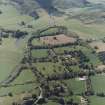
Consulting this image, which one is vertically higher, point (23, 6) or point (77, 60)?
point (23, 6)

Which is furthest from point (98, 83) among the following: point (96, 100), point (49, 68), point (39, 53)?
point (39, 53)

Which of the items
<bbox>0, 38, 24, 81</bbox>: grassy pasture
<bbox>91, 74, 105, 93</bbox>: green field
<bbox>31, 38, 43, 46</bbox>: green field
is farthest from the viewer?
<bbox>31, 38, 43, 46</bbox>: green field

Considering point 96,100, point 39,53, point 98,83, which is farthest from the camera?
point 39,53

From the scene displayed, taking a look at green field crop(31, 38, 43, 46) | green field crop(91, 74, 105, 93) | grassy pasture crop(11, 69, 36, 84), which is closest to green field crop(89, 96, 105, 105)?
green field crop(91, 74, 105, 93)

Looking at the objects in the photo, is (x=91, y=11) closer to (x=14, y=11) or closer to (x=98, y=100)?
(x=14, y=11)

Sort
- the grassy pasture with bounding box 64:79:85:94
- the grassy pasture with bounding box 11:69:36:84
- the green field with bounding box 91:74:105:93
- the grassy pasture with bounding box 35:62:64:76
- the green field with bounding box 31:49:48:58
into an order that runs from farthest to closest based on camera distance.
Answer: the green field with bounding box 31:49:48:58
the grassy pasture with bounding box 35:62:64:76
the grassy pasture with bounding box 11:69:36:84
the green field with bounding box 91:74:105:93
the grassy pasture with bounding box 64:79:85:94

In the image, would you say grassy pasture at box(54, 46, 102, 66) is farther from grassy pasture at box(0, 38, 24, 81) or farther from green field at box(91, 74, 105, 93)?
grassy pasture at box(0, 38, 24, 81)

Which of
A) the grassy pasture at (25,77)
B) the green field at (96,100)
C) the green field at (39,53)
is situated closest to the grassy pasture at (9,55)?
the green field at (39,53)

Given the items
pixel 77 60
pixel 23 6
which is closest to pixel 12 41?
pixel 77 60

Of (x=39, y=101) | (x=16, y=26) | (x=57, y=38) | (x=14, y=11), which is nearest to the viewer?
(x=39, y=101)

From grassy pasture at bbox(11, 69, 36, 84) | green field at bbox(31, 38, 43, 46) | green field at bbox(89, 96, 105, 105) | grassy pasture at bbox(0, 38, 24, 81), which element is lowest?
green field at bbox(89, 96, 105, 105)

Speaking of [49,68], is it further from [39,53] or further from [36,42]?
[36,42]
